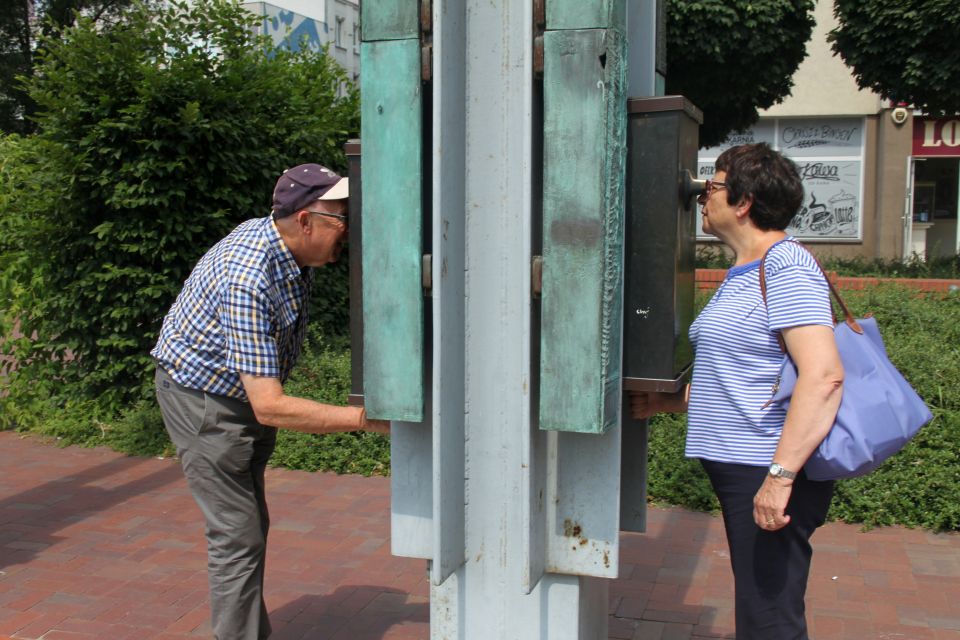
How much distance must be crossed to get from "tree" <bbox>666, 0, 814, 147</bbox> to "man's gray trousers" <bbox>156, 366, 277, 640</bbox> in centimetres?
847

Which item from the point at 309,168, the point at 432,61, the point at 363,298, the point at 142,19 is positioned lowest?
the point at 363,298

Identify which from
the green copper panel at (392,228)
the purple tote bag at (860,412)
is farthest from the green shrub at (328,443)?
the purple tote bag at (860,412)

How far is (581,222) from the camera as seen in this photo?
2.14m

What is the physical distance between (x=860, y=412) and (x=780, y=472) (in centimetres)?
24

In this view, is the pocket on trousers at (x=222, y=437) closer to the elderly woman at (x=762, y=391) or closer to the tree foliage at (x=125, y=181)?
the elderly woman at (x=762, y=391)

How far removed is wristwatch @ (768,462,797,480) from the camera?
2.36m

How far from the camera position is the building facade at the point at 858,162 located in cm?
1852

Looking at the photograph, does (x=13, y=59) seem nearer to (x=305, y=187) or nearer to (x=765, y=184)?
(x=305, y=187)

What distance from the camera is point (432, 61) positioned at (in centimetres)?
218

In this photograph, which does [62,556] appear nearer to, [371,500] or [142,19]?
[371,500]

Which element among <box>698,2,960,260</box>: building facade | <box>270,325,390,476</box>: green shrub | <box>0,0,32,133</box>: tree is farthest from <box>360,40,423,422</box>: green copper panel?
<box>0,0,32,133</box>: tree

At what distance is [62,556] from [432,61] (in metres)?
3.69

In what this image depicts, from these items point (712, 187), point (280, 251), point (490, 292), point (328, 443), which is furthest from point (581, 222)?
point (328, 443)

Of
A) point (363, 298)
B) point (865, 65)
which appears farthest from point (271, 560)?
point (865, 65)
